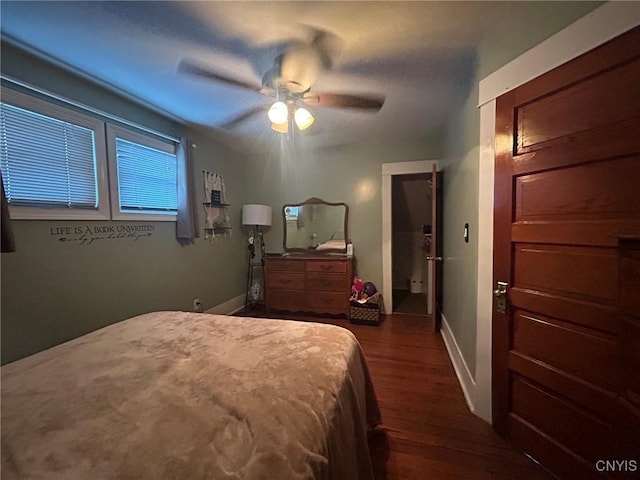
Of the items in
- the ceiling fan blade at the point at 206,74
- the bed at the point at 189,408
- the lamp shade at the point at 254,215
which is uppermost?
the ceiling fan blade at the point at 206,74

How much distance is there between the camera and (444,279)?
3.21m

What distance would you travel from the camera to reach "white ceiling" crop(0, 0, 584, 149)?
1.44 metres

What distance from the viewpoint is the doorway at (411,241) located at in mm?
4402

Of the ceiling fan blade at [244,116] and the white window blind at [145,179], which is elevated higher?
the ceiling fan blade at [244,116]

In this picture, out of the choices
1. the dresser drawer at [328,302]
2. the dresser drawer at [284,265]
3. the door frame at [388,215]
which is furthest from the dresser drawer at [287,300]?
the door frame at [388,215]

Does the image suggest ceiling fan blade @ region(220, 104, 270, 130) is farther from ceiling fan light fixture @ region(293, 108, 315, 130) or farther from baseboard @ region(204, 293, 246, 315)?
baseboard @ region(204, 293, 246, 315)

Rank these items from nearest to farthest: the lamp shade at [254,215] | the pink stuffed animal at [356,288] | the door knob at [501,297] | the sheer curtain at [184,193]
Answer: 1. the door knob at [501,297]
2. the sheer curtain at [184,193]
3. the pink stuffed animal at [356,288]
4. the lamp shade at [254,215]

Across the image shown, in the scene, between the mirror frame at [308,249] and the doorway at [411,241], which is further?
the doorway at [411,241]

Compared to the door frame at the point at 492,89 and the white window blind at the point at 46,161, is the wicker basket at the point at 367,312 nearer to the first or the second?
the door frame at the point at 492,89

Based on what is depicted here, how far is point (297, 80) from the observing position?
1923 millimetres

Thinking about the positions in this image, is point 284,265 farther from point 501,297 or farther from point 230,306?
point 501,297

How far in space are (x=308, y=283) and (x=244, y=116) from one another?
215cm

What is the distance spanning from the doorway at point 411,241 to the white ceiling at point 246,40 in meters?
2.04

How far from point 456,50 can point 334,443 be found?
223 centimetres
